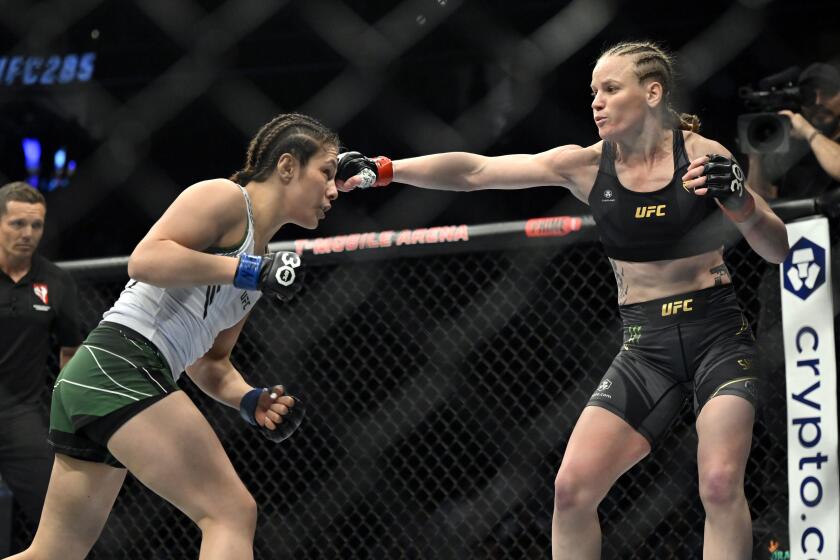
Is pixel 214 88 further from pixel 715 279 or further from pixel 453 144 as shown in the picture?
pixel 715 279

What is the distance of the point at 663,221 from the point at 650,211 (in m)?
0.04

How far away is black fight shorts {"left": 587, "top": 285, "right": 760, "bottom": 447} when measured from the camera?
8.11 ft

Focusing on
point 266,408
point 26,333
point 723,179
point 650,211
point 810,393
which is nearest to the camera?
point 723,179

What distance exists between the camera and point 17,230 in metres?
3.64

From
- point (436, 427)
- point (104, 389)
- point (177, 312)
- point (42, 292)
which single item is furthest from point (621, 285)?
point (42, 292)

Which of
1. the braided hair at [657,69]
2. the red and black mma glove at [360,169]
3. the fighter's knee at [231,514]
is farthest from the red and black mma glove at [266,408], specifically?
the braided hair at [657,69]

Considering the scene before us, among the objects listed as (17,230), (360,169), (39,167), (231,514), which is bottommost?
(231,514)

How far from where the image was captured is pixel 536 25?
14.4 feet

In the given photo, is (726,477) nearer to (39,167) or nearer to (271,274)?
(271,274)

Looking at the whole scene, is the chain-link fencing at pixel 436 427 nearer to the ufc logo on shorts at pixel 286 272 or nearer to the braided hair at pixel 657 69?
the braided hair at pixel 657 69

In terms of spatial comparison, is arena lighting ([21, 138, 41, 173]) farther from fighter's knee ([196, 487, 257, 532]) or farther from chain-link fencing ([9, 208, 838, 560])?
fighter's knee ([196, 487, 257, 532])

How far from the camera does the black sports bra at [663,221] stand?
2.49m

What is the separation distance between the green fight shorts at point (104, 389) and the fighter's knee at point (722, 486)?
3.65 ft

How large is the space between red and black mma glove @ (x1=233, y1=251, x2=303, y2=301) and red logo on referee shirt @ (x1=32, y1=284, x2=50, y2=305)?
1679 mm
